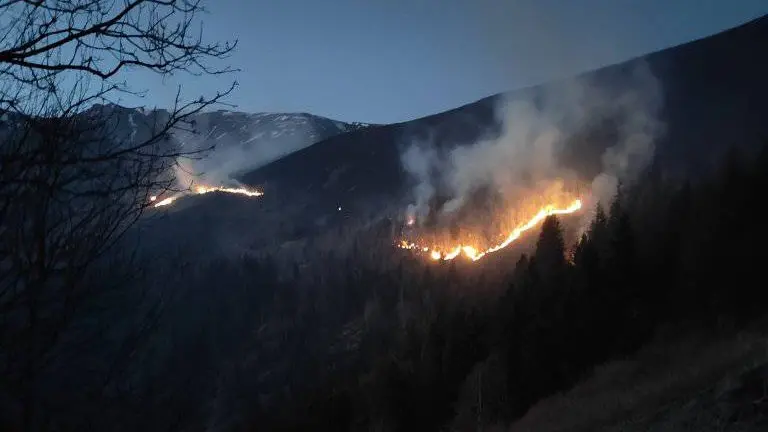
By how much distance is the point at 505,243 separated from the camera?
137125 millimetres

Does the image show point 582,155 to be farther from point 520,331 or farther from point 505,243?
point 520,331

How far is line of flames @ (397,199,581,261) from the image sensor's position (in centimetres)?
13575

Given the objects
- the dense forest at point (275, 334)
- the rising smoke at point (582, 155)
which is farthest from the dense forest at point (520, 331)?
the rising smoke at point (582, 155)

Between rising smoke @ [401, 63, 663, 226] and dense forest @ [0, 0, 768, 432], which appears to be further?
rising smoke @ [401, 63, 663, 226]

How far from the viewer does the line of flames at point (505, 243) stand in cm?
13575

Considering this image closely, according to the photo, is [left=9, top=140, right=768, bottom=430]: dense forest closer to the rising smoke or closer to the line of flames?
the line of flames

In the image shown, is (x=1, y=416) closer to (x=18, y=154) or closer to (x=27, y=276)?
(x=27, y=276)

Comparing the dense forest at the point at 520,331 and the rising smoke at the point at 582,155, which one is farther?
the rising smoke at the point at 582,155

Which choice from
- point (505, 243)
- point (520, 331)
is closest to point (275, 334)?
point (505, 243)

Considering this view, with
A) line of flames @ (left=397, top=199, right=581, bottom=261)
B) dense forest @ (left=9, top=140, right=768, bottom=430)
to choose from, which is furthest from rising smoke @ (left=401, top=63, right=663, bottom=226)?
dense forest @ (left=9, top=140, right=768, bottom=430)

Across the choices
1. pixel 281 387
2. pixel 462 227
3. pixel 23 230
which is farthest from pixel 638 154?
pixel 23 230

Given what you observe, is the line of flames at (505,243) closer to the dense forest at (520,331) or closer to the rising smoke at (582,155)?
the rising smoke at (582,155)

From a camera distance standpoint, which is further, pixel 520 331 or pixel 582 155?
pixel 582 155

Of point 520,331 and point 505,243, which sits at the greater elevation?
point 520,331
